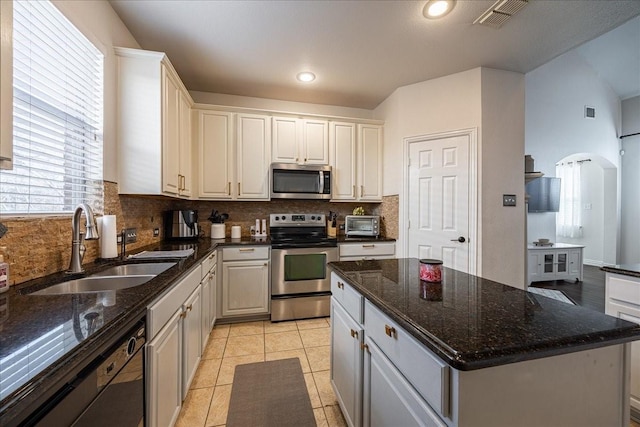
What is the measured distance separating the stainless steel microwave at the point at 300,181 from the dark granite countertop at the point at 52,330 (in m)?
2.01

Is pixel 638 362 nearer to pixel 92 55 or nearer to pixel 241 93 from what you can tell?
pixel 92 55

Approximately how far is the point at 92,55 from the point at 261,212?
216 cm

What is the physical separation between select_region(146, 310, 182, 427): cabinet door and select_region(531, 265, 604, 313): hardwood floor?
4762mm

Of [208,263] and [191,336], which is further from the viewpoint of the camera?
[208,263]

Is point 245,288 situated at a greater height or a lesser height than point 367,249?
lesser

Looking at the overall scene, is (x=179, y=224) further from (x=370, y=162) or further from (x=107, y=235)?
(x=370, y=162)

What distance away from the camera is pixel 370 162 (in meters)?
3.54

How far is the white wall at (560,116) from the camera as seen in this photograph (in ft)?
16.4

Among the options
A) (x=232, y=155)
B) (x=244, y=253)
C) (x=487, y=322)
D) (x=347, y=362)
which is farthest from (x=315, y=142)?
(x=487, y=322)

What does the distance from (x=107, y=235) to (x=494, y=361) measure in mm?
2148

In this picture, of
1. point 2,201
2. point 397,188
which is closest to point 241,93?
point 397,188

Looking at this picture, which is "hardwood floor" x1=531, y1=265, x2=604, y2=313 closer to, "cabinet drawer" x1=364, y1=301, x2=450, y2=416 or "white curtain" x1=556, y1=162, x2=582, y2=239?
"white curtain" x1=556, y1=162, x2=582, y2=239

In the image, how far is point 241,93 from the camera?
3.33 metres

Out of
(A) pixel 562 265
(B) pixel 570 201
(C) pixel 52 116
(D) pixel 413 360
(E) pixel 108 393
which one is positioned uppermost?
(C) pixel 52 116
